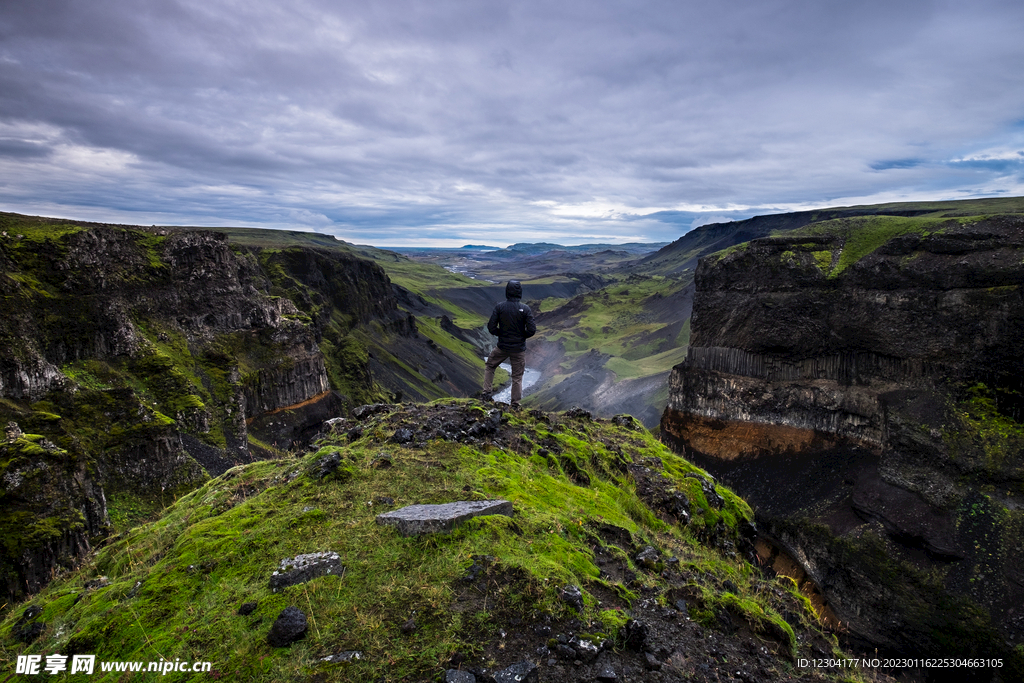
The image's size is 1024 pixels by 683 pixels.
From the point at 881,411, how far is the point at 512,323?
90.4 ft

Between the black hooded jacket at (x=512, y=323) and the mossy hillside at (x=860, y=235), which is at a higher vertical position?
the mossy hillside at (x=860, y=235)

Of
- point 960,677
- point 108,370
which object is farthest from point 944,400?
point 108,370

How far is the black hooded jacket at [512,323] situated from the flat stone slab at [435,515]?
7.16 m

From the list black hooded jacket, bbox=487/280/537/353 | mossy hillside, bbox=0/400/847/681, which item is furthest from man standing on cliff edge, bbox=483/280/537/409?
mossy hillside, bbox=0/400/847/681

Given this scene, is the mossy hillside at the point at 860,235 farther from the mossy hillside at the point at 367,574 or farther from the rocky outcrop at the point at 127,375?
the rocky outcrop at the point at 127,375

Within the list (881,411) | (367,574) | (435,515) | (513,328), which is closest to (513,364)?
(513,328)

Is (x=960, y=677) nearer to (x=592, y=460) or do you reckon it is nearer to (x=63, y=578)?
(x=592, y=460)

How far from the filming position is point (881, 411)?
28.9 metres

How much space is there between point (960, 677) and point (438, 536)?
81.2 feet

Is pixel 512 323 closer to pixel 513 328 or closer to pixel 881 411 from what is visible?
pixel 513 328

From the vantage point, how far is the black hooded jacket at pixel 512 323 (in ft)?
45.0

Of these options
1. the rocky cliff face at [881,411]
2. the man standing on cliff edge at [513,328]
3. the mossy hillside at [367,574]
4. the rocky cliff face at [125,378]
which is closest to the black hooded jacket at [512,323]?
the man standing on cliff edge at [513,328]

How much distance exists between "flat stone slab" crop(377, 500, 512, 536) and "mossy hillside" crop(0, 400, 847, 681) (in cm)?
14

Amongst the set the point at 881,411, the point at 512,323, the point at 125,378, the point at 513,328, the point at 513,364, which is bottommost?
the point at 881,411
